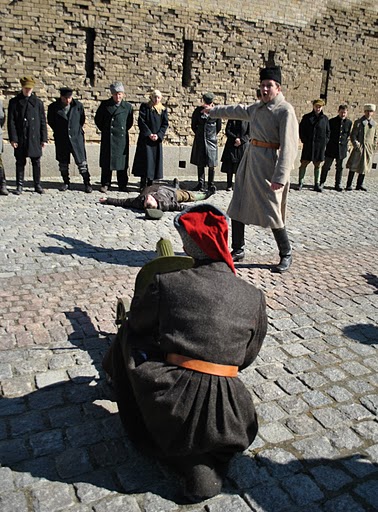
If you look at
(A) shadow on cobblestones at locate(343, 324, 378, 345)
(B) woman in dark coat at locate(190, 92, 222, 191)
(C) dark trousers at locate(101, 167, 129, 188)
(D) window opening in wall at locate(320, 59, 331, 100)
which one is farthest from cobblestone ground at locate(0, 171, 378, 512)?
(D) window opening in wall at locate(320, 59, 331, 100)

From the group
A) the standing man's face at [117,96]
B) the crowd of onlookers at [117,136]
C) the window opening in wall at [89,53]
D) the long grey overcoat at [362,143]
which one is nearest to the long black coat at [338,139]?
the long grey overcoat at [362,143]

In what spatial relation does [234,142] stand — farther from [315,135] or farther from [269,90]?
[269,90]

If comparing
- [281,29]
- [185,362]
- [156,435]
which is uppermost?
[281,29]

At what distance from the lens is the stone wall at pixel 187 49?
10820 millimetres

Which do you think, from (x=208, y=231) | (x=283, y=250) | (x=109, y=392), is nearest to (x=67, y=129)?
(x=283, y=250)

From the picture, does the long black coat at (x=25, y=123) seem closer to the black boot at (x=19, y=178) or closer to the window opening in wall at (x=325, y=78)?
the black boot at (x=19, y=178)

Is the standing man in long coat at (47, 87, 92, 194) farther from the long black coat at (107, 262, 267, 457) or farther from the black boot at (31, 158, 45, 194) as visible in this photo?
the long black coat at (107, 262, 267, 457)

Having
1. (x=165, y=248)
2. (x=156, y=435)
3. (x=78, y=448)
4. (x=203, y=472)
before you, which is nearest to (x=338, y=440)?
(x=203, y=472)

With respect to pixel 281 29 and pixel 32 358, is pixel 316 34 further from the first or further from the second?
pixel 32 358

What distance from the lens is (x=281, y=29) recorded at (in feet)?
45.0

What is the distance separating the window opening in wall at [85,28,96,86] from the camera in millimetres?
11320

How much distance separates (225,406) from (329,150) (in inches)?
434

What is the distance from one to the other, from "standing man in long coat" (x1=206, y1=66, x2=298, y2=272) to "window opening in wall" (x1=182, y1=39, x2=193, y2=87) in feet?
24.5

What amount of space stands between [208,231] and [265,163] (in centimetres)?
330
